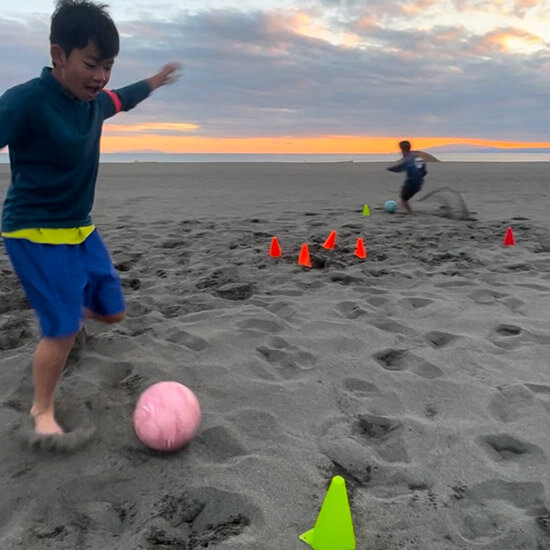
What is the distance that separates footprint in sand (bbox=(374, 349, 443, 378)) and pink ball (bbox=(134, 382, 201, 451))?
1336 mm

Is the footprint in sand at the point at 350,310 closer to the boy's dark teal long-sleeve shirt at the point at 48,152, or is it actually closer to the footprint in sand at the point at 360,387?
the footprint in sand at the point at 360,387

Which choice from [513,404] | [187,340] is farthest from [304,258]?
[513,404]

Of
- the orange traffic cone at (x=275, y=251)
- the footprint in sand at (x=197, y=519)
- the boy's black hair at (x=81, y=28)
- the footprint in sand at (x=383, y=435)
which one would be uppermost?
the boy's black hair at (x=81, y=28)

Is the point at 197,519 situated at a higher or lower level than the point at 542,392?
lower

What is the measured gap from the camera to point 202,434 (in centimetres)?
273

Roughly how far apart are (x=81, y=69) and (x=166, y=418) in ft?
5.25

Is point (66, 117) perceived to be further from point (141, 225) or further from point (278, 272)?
point (141, 225)

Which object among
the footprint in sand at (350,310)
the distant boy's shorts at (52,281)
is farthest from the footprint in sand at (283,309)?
the distant boy's shorts at (52,281)

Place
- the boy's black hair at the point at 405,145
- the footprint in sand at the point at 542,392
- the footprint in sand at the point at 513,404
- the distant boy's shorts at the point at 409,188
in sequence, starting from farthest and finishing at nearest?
the boy's black hair at the point at 405,145 < the distant boy's shorts at the point at 409,188 < the footprint in sand at the point at 542,392 < the footprint in sand at the point at 513,404

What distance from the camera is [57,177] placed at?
2.69m

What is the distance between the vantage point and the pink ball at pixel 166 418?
2.54 metres

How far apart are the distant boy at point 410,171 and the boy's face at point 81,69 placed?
8.07 m

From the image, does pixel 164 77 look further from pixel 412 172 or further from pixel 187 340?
pixel 412 172

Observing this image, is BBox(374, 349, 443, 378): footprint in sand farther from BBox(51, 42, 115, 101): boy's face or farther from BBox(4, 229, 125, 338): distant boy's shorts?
BBox(51, 42, 115, 101): boy's face
